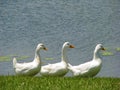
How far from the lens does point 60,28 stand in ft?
97.3

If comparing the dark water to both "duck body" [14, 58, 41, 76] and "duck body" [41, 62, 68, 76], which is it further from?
"duck body" [41, 62, 68, 76]

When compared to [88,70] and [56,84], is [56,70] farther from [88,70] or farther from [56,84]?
[56,84]

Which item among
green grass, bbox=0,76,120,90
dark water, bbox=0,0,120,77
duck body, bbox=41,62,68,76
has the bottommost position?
dark water, bbox=0,0,120,77

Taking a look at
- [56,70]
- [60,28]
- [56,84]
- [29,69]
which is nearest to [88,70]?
[56,70]

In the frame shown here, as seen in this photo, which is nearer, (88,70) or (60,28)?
(88,70)

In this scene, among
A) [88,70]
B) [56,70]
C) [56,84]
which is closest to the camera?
[56,84]

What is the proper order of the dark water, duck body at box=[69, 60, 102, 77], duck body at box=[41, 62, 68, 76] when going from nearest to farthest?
1. duck body at box=[69, 60, 102, 77]
2. duck body at box=[41, 62, 68, 76]
3. the dark water

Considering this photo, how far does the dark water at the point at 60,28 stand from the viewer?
21672mm

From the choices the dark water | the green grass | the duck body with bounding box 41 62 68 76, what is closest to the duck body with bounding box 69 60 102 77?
the duck body with bounding box 41 62 68 76

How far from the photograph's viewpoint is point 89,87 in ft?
33.0

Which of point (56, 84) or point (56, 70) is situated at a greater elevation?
point (56, 84)

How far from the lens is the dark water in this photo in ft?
71.1

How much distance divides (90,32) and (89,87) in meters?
18.5

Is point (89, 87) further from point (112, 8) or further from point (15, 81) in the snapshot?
point (112, 8)
